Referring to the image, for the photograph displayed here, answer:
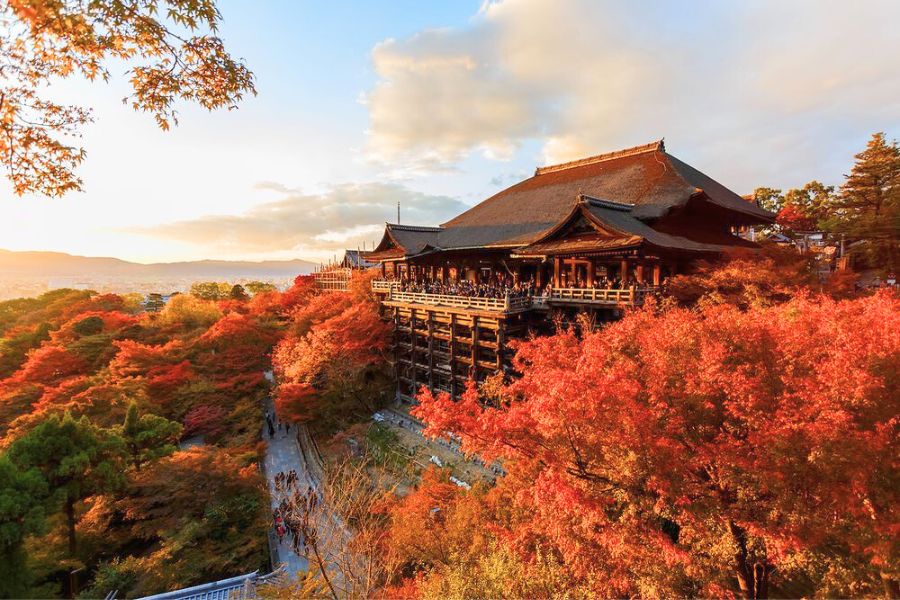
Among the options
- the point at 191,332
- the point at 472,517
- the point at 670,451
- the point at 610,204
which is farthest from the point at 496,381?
the point at 191,332

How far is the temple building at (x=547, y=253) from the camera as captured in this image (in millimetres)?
15820

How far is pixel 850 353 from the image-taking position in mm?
6582

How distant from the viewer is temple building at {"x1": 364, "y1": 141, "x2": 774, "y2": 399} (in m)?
15.8

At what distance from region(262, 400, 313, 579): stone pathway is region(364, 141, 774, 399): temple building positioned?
7088 millimetres

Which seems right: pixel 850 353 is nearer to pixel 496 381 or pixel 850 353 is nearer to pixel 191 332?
pixel 496 381

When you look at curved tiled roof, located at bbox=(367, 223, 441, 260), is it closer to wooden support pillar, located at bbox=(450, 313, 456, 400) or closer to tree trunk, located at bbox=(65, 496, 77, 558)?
wooden support pillar, located at bbox=(450, 313, 456, 400)

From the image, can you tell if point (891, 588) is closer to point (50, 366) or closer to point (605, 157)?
point (605, 157)

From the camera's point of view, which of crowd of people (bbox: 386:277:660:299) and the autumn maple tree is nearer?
the autumn maple tree

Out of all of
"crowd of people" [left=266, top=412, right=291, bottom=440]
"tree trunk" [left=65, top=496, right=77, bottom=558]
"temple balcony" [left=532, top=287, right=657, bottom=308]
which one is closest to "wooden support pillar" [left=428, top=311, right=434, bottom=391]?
"temple balcony" [left=532, top=287, right=657, bottom=308]

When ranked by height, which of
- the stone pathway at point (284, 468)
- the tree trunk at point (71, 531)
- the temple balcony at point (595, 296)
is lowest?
the stone pathway at point (284, 468)

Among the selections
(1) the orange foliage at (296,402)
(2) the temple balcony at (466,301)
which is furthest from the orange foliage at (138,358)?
(2) the temple balcony at (466,301)

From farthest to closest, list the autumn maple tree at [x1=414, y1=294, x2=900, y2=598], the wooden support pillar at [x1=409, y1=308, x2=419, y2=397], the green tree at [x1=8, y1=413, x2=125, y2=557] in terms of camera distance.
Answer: the wooden support pillar at [x1=409, y1=308, x2=419, y2=397] → the green tree at [x1=8, y1=413, x2=125, y2=557] → the autumn maple tree at [x1=414, y1=294, x2=900, y2=598]

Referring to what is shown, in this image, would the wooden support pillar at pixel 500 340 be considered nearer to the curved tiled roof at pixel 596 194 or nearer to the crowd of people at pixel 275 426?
the curved tiled roof at pixel 596 194

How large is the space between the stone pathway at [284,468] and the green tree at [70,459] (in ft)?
18.8
